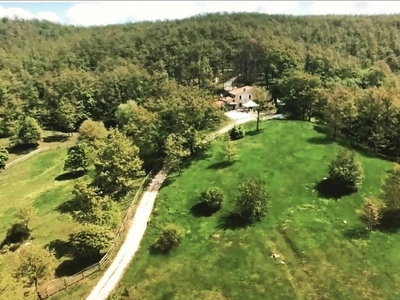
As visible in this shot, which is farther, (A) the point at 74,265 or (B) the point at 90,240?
(A) the point at 74,265

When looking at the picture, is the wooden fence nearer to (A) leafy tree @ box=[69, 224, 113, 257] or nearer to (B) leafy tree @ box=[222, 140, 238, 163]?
(A) leafy tree @ box=[69, 224, 113, 257]

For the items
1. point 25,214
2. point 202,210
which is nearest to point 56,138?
point 25,214

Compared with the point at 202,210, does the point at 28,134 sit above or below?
below

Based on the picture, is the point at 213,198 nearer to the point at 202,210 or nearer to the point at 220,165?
the point at 202,210

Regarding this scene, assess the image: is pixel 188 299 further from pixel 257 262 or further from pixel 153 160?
pixel 153 160

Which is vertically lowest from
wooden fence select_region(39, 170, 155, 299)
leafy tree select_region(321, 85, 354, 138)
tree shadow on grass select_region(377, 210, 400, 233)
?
wooden fence select_region(39, 170, 155, 299)

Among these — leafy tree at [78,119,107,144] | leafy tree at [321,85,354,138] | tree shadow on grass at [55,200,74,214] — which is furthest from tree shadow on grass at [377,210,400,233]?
leafy tree at [78,119,107,144]

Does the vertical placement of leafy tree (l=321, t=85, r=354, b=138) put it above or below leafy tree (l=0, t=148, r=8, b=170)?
above
